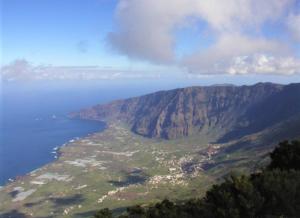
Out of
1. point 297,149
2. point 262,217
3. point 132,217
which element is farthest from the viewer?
point 297,149

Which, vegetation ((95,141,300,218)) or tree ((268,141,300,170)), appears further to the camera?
tree ((268,141,300,170))

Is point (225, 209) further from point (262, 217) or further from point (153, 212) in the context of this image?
point (153, 212)

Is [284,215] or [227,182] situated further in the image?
[227,182]

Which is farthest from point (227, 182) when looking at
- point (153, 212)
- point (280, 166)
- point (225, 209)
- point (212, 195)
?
point (280, 166)

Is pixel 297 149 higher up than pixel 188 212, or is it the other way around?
pixel 297 149

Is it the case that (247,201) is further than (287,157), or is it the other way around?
(287,157)

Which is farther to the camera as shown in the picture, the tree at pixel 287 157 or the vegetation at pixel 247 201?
the tree at pixel 287 157

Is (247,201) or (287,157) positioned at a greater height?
(287,157)

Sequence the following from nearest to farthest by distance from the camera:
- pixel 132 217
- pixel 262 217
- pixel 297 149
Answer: pixel 262 217 < pixel 132 217 < pixel 297 149

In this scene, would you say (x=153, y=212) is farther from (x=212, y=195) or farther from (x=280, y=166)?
(x=280, y=166)
